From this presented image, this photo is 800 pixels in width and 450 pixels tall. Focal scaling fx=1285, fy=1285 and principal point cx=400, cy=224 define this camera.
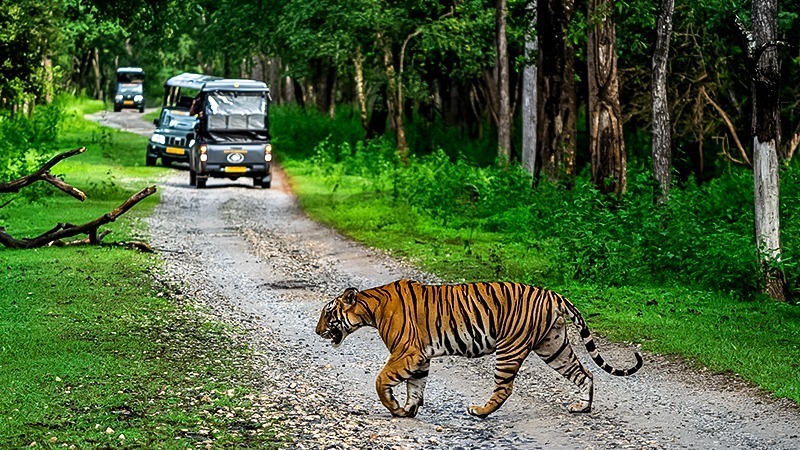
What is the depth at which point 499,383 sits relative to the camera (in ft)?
30.3

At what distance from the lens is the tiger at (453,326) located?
9195mm

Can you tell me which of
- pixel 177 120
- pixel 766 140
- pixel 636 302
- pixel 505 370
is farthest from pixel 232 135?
pixel 505 370

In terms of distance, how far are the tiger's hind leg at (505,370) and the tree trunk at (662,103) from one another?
9430 mm

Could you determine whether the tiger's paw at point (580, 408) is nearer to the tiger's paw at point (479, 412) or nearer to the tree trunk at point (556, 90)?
the tiger's paw at point (479, 412)

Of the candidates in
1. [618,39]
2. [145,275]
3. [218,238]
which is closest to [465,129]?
[618,39]

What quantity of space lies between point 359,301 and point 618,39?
21.9 meters

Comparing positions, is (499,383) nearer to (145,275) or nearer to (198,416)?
(198,416)

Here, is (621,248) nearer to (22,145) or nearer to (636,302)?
(636,302)

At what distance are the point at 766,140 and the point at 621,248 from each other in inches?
100

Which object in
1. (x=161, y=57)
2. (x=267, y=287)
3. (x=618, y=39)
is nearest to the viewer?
(x=267, y=287)

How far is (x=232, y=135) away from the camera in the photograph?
1310 inches

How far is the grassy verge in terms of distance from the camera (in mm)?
8898

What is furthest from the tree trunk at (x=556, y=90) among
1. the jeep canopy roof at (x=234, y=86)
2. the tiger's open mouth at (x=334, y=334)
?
the tiger's open mouth at (x=334, y=334)

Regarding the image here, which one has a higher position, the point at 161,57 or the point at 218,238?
the point at 161,57
